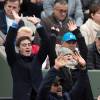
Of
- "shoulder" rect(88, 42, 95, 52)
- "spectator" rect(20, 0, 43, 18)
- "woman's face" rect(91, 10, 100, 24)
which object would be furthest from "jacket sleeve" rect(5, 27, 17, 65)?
"spectator" rect(20, 0, 43, 18)

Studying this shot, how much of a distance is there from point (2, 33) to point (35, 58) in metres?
1.44

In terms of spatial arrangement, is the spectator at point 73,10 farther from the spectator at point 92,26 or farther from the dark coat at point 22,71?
the dark coat at point 22,71

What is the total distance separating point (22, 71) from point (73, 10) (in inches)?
149

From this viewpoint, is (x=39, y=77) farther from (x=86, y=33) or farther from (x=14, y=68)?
(x=86, y=33)

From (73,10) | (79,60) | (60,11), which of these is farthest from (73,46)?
(73,10)

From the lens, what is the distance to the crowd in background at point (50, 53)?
8023 millimetres

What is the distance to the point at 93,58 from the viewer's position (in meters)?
9.47

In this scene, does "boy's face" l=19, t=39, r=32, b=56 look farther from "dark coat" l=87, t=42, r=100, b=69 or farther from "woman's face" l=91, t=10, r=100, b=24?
"woman's face" l=91, t=10, r=100, b=24

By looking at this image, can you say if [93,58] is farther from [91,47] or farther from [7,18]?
[7,18]

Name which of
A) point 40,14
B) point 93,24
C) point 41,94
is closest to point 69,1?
point 40,14

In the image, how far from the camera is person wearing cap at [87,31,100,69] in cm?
947

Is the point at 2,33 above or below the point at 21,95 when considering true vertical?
above

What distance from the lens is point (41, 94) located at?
787 centimetres

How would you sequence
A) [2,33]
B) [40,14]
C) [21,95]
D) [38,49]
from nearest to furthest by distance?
1. [21,95]
2. [38,49]
3. [2,33]
4. [40,14]
